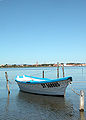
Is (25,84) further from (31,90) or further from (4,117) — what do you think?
(4,117)

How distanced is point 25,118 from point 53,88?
7.59 m

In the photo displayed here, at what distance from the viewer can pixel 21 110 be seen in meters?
13.8

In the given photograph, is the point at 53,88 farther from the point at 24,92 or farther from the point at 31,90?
the point at 24,92

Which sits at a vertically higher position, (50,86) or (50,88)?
(50,86)

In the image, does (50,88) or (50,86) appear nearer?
(50,86)

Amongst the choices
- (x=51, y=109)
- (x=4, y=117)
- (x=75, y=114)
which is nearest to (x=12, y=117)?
(x=4, y=117)

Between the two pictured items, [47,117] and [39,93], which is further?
[39,93]

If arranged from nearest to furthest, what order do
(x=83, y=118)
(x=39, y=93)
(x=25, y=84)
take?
(x=83, y=118) → (x=39, y=93) → (x=25, y=84)

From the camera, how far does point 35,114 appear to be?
12.7m

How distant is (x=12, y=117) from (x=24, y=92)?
37.0 ft

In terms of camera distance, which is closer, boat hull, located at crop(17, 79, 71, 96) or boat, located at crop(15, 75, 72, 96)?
boat, located at crop(15, 75, 72, 96)

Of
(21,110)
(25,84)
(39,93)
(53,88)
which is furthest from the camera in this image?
(25,84)

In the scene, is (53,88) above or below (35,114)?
above

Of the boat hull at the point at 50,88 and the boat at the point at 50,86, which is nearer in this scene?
the boat at the point at 50,86
